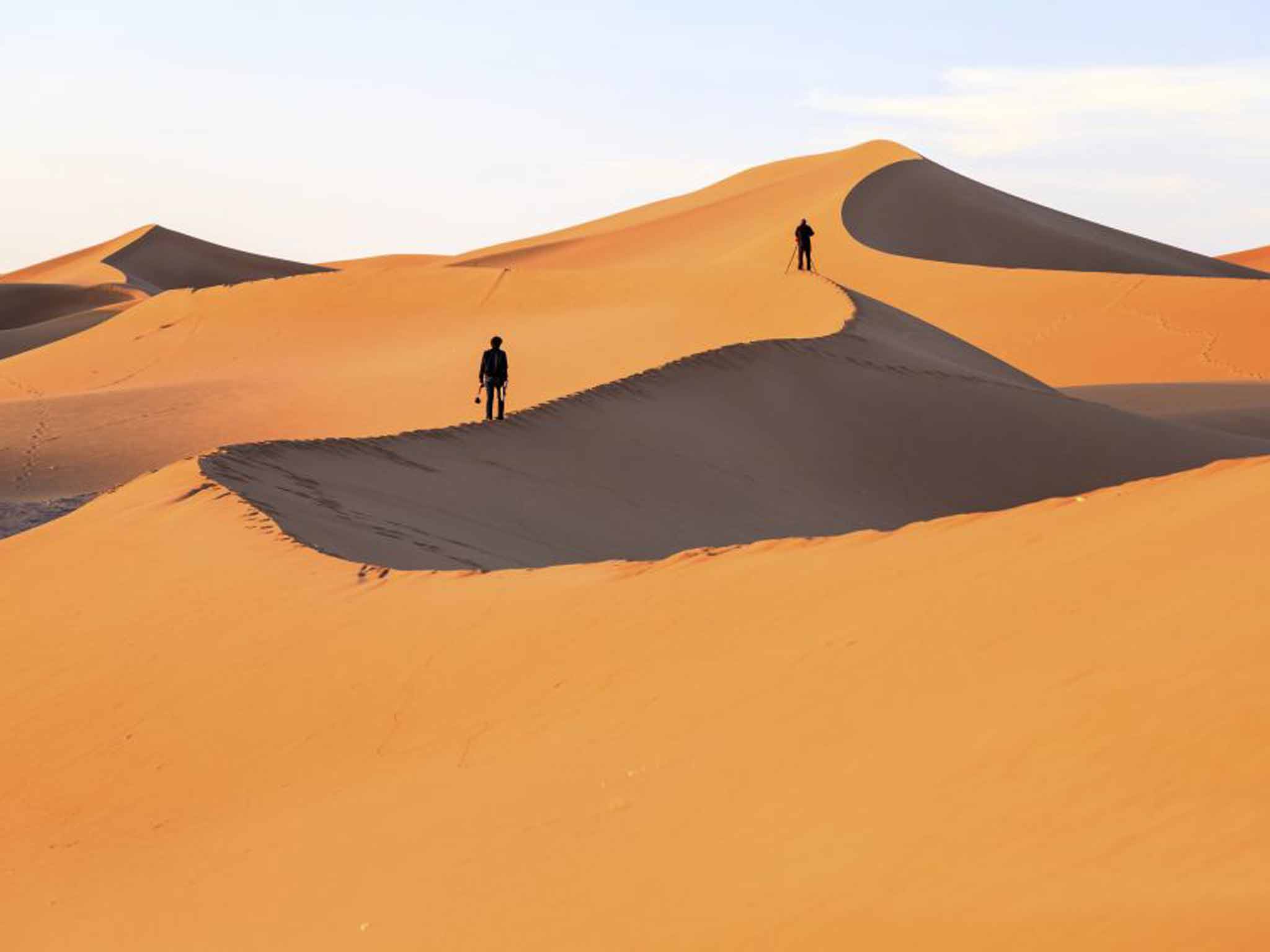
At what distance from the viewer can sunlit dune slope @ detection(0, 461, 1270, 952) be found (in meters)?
4.46

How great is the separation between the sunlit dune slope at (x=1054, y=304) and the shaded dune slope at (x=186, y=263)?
24.4m

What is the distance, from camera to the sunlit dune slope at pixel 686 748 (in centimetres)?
446

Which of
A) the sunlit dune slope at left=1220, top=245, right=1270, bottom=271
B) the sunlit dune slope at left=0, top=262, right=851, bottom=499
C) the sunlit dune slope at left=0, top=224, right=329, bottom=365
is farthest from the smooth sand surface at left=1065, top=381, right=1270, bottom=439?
the sunlit dune slope at left=1220, top=245, right=1270, bottom=271

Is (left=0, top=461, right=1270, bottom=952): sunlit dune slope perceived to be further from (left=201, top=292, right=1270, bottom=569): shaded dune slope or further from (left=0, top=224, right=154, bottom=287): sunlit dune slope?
(left=0, top=224, right=154, bottom=287): sunlit dune slope

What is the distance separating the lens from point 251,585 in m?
10.1

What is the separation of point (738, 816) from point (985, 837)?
3.45 feet

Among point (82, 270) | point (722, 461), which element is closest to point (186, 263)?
point (82, 270)

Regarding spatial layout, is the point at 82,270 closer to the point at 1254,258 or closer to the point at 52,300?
the point at 52,300

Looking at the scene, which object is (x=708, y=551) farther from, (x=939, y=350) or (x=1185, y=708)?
→ (x=939, y=350)

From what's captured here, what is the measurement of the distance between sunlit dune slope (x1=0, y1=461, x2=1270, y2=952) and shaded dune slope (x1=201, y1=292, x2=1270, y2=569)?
8.22ft

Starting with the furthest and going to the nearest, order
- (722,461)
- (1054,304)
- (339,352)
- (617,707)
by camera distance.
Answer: (1054,304) → (339,352) → (722,461) → (617,707)

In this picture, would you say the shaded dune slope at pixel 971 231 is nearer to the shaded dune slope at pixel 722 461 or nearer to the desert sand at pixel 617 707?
the shaded dune slope at pixel 722 461

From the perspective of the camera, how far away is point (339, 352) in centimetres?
3256

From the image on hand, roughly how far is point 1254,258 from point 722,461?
342ft
